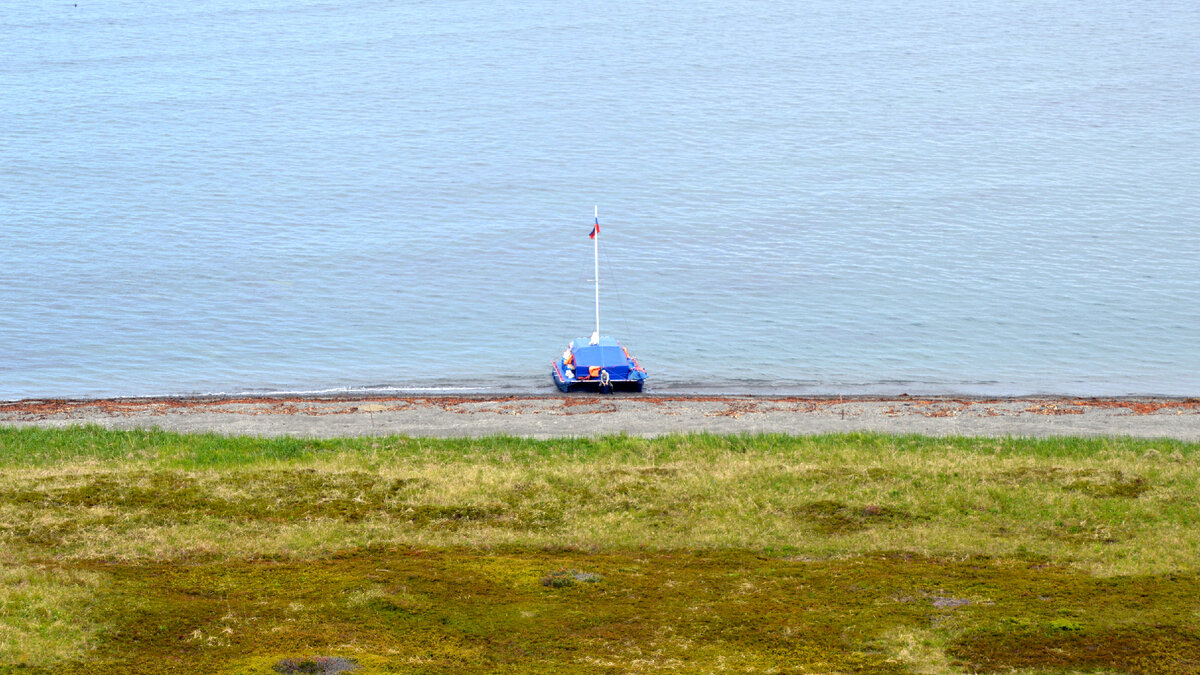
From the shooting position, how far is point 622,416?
3550 centimetres

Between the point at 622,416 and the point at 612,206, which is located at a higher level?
the point at 612,206

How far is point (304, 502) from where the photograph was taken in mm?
23906

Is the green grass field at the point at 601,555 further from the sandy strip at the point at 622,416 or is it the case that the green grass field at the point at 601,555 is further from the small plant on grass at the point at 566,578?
the sandy strip at the point at 622,416

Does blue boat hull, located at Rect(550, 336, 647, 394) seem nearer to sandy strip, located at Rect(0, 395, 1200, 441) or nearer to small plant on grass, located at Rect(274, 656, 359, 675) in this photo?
sandy strip, located at Rect(0, 395, 1200, 441)

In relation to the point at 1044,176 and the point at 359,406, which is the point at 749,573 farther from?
the point at 1044,176

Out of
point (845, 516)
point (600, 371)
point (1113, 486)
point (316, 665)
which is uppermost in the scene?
point (600, 371)

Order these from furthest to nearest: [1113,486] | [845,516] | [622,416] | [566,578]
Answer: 1. [622,416]
2. [1113,486]
3. [845,516]
4. [566,578]

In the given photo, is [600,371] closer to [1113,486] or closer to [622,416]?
[622,416]

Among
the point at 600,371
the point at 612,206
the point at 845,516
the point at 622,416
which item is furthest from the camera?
the point at 612,206

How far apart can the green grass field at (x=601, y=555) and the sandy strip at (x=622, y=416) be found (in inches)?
129

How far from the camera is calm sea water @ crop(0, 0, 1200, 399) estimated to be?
177 feet

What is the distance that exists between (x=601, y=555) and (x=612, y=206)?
58.8 metres

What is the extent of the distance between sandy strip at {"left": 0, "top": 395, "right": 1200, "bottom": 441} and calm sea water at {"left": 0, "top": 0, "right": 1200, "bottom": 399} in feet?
23.2

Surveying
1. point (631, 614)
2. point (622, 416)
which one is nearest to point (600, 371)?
point (622, 416)
